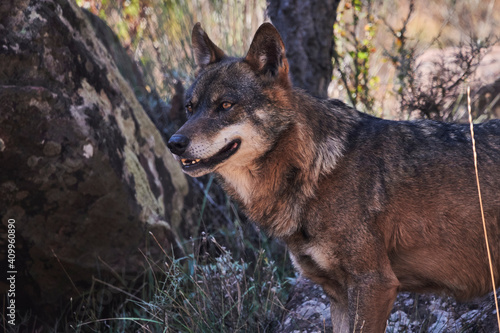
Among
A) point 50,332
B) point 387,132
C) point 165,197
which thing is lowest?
point 50,332

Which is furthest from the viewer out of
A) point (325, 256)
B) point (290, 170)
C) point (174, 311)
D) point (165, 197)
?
point (165, 197)

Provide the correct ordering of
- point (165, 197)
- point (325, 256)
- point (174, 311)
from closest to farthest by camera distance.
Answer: point (325, 256) < point (174, 311) < point (165, 197)

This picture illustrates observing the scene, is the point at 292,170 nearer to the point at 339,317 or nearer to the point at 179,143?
the point at 179,143

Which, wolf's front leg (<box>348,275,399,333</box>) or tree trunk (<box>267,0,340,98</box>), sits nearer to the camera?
wolf's front leg (<box>348,275,399,333</box>)

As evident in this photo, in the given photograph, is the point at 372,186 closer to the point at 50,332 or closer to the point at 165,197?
the point at 165,197

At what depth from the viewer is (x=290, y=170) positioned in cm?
338

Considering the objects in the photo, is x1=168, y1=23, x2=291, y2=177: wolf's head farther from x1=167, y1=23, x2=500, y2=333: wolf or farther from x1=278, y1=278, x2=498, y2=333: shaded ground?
x1=278, y1=278, x2=498, y2=333: shaded ground

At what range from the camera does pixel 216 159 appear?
325 cm

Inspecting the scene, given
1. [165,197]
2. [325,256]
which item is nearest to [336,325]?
[325,256]

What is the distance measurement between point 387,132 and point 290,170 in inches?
26.9

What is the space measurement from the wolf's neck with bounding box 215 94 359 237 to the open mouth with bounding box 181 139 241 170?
0.18 meters

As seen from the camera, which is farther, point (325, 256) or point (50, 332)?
point (50, 332)

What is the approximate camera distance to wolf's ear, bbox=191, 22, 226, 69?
390 cm

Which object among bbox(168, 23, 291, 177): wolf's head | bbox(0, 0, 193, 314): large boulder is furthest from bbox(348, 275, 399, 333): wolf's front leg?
bbox(0, 0, 193, 314): large boulder
